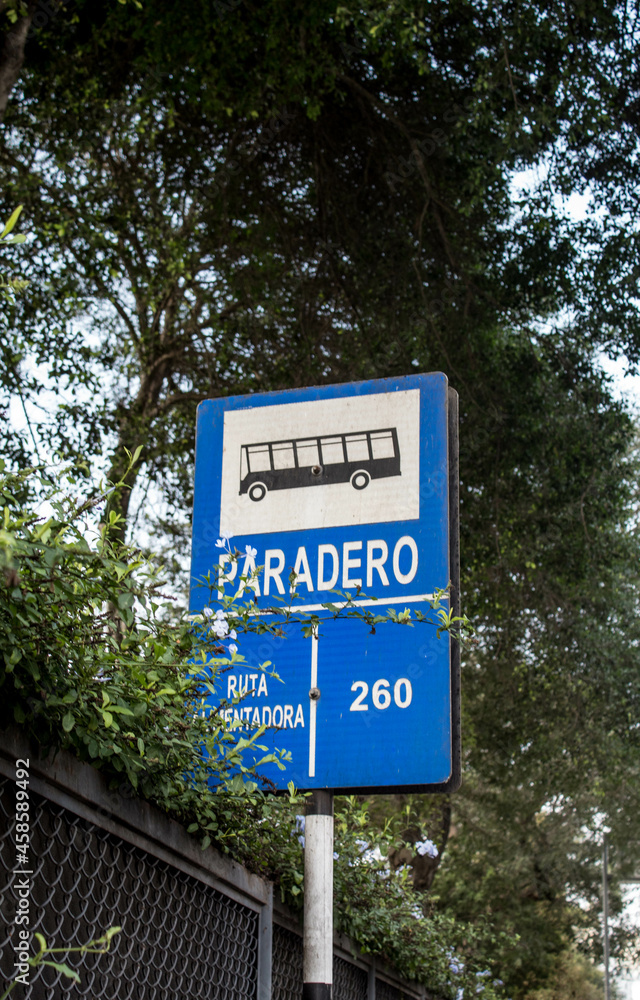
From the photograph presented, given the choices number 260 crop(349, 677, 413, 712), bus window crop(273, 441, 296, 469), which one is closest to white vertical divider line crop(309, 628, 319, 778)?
number 260 crop(349, 677, 413, 712)

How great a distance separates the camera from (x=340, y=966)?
4.61 m

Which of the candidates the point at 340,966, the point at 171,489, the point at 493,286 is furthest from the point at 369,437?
the point at 171,489

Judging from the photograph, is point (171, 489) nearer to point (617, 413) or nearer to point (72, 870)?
point (617, 413)

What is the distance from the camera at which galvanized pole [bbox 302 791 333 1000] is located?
10.4 feet

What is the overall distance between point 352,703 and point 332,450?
34.7 inches

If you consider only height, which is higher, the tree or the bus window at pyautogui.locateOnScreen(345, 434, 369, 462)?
the tree

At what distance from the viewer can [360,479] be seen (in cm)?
353

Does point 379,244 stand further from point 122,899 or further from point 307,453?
point 122,899

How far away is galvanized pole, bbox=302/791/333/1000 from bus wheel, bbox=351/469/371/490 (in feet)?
3.62

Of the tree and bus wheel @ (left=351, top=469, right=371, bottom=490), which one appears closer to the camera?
bus wheel @ (left=351, top=469, right=371, bottom=490)

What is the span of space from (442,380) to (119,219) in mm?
8642

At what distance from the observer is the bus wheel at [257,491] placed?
3648mm

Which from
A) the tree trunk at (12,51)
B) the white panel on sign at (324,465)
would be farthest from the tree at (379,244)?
the white panel on sign at (324,465)

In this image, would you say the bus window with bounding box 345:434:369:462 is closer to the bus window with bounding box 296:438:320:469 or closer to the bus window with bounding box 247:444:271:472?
the bus window with bounding box 296:438:320:469
